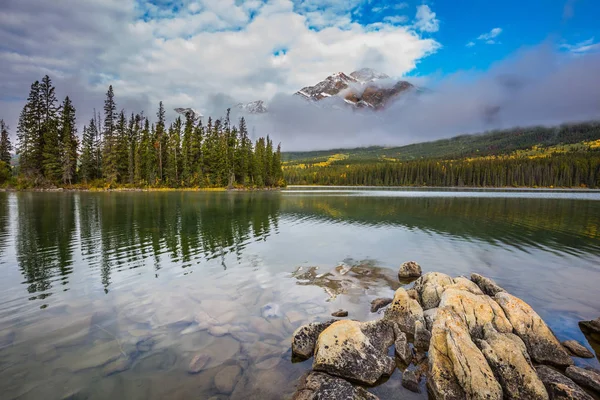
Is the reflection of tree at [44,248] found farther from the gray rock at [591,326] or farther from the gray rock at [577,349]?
the gray rock at [591,326]

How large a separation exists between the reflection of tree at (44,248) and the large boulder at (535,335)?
19.6m

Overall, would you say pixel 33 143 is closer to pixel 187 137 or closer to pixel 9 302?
pixel 187 137

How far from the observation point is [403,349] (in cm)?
999

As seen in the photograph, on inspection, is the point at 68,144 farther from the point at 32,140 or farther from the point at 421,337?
the point at 421,337

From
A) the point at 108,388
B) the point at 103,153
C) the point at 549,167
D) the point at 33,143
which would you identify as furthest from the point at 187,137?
the point at 549,167

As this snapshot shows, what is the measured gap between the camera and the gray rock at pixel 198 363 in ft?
29.0

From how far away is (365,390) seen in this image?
26.2 ft

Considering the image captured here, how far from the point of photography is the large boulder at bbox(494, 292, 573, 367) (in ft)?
31.3

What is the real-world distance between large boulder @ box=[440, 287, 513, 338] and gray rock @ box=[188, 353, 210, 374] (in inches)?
332

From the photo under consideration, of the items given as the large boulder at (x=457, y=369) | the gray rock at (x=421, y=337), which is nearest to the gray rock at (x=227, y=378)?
the large boulder at (x=457, y=369)

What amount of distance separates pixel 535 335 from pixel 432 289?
3.93m

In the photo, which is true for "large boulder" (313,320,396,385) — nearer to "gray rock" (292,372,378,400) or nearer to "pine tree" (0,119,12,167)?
"gray rock" (292,372,378,400)

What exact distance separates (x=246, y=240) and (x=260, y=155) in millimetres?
100236

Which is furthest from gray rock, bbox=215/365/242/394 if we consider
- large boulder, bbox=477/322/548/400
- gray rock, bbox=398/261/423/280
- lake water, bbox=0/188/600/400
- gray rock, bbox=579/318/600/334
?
gray rock, bbox=579/318/600/334
